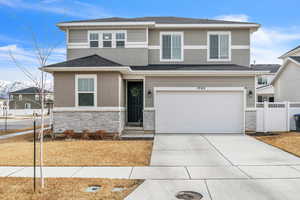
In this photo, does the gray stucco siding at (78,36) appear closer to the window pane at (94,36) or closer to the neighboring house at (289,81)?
the window pane at (94,36)

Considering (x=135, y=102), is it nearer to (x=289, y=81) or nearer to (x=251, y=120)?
(x=251, y=120)

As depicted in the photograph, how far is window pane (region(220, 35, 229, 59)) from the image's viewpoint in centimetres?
1331

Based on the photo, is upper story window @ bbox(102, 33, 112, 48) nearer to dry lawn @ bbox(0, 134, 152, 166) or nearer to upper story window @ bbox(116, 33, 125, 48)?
upper story window @ bbox(116, 33, 125, 48)

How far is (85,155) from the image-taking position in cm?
739

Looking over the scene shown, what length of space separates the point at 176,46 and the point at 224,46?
297 centimetres

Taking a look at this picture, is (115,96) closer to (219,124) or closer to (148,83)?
(148,83)

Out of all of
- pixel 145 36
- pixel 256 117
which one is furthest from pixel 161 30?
pixel 256 117

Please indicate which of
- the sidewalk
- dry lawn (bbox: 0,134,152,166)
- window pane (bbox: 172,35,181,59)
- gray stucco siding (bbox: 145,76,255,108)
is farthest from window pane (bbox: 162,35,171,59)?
the sidewalk

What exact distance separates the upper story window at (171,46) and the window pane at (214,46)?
71.5 inches

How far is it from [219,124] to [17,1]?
1167 centimetres

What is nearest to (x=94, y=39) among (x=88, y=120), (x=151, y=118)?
(x=88, y=120)

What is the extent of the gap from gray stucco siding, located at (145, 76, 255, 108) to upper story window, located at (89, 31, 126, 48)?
9.68ft

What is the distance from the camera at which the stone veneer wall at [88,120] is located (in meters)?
10.8

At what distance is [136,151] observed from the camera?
795cm
